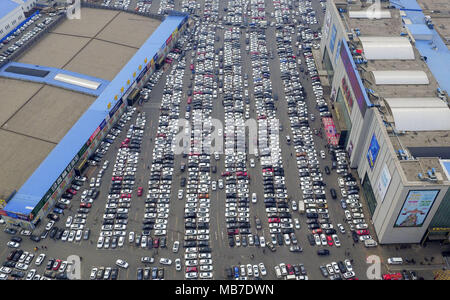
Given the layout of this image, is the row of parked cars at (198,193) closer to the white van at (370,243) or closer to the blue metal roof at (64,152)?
the blue metal roof at (64,152)

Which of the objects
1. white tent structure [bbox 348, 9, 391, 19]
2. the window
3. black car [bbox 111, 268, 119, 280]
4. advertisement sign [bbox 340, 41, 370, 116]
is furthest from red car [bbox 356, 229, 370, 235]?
white tent structure [bbox 348, 9, 391, 19]

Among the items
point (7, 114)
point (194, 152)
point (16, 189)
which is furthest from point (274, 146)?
point (7, 114)

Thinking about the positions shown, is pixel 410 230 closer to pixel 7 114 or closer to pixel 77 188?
pixel 77 188

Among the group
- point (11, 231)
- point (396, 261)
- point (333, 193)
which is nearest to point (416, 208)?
point (396, 261)

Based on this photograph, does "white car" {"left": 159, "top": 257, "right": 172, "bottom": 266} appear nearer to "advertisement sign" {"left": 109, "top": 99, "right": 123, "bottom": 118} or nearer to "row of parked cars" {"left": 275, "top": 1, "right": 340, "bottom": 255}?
"row of parked cars" {"left": 275, "top": 1, "right": 340, "bottom": 255}

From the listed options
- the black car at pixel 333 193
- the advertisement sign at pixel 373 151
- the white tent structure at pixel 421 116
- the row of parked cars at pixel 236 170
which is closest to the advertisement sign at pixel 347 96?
the white tent structure at pixel 421 116

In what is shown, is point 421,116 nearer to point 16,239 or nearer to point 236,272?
point 236,272
